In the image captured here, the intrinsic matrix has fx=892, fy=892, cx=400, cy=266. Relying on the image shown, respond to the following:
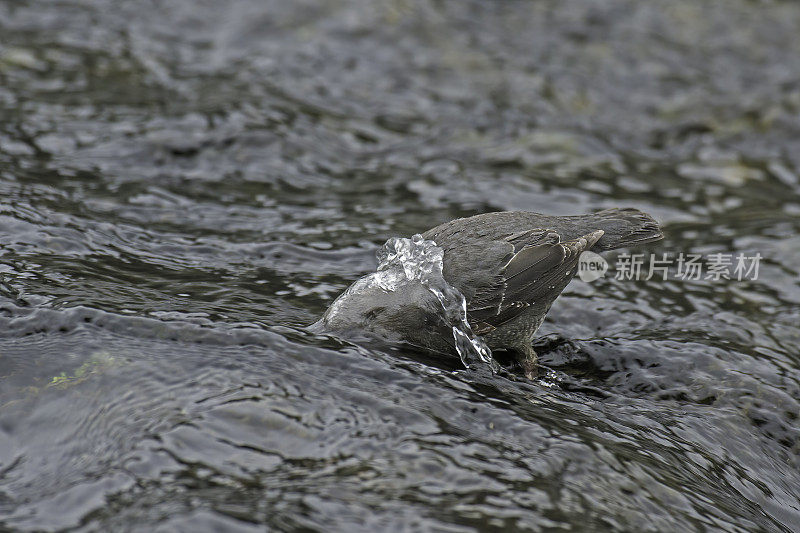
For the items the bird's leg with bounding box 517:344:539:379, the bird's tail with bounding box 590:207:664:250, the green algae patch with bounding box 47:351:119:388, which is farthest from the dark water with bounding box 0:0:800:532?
the bird's tail with bounding box 590:207:664:250

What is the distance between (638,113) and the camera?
426 inches

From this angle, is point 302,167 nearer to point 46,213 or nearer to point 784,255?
point 46,213

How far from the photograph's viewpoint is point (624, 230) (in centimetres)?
575

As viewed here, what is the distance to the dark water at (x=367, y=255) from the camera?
370cm

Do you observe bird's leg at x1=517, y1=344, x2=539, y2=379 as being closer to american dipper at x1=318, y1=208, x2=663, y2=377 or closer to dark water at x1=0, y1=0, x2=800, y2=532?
american dipper at x1=318, y1=208, x2=663, y2=377

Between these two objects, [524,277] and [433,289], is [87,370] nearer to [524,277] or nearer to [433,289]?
[433,289]

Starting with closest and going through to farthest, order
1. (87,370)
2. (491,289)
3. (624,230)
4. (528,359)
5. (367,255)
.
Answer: (87,370) < (491,289) < (528,359) < (624,230) < (367,255)

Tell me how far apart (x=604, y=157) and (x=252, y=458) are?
6.73m

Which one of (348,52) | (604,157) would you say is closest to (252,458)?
(604,157)

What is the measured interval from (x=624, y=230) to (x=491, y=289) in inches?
45.9

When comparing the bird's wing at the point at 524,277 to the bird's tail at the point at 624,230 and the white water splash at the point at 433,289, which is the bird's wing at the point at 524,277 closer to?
the white water splash at the point at 433,289

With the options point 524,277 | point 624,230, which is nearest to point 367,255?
point 524,277

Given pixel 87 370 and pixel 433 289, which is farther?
pixel 433 289

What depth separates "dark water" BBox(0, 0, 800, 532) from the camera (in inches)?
145
